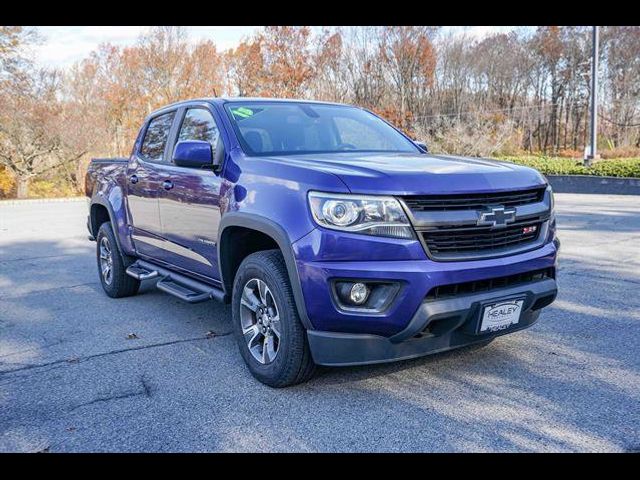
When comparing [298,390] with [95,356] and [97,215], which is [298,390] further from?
[97,215]

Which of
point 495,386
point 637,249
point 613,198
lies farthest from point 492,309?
point 613,198

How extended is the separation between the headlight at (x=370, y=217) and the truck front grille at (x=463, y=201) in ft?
0.32

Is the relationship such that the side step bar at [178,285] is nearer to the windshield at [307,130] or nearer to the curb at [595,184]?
the windshield at [307,130]

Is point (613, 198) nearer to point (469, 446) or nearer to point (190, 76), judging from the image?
point (469, 446)

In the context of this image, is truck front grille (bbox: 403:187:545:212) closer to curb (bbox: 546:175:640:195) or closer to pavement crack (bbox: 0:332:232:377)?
pavement crack (bbox: 0:332:232:377)

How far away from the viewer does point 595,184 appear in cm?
1819

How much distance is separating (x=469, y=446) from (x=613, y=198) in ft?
49.3

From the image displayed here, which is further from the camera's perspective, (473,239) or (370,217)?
(473,239)

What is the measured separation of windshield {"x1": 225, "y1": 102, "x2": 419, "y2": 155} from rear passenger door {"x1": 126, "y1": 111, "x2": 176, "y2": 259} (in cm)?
105

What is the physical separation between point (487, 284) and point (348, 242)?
2.93ft

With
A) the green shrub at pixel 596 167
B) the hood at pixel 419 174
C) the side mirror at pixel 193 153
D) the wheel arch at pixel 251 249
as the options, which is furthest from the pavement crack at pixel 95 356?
the green shrub at pixel 596 167

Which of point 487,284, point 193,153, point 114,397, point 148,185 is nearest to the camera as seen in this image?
point 487,284

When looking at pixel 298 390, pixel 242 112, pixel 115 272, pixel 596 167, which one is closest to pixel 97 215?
pixel 115 272

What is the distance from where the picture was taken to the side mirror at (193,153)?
152 inches
